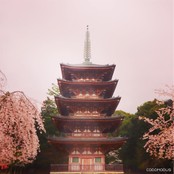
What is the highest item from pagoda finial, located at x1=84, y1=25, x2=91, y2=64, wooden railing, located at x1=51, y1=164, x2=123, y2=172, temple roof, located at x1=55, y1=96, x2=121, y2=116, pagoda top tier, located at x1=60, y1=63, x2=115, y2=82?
pagoda finial, located at x1=84, y1=25, x2=91, y2=64

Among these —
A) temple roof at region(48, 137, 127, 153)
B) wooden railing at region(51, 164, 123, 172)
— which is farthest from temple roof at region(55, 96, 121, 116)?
wooden railing at region(51, 164, 123, 172)

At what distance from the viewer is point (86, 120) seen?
2400cm

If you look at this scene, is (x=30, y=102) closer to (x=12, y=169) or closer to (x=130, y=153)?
(x=12, y=169)

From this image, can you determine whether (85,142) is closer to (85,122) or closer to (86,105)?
(85,122)

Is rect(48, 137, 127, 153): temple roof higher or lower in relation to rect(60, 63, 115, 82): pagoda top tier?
lower

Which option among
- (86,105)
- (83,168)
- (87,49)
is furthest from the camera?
(87,49)

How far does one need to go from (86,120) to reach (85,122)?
34cm

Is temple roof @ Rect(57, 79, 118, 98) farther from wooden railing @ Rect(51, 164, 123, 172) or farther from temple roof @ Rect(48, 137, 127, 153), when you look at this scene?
wooden railing @ Rect(51, 164, 123, 172)

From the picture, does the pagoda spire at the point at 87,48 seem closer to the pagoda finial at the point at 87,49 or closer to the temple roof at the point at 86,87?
the pagoda finial at the point at 87,49

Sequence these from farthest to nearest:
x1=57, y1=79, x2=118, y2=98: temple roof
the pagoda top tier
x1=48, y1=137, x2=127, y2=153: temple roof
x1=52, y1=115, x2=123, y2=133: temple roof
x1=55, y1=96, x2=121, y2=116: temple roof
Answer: the pagoda top tier → x1=57, y1=79, x2=118, y2=98: temple roof → x1=55, y1=96, x2=121, y2=116: temple roof → x1=52, y1=115, x2=123, y2=133: temple roof → x1=48, y1=137, x2=127, y2=153: temple roof

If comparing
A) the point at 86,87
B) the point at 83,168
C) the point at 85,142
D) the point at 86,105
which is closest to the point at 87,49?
the point at 86,87

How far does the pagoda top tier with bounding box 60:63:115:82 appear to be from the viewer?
26.6m

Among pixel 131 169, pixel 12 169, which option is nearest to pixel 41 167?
pixel 12 169

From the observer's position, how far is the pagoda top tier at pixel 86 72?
1046 inches
